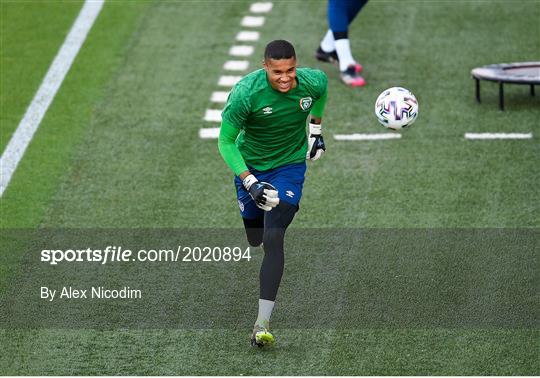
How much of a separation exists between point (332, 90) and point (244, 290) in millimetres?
4510

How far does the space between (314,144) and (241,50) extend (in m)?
5.28

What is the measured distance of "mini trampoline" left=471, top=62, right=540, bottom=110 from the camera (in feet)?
41.0

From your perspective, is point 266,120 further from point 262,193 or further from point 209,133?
point 209,133

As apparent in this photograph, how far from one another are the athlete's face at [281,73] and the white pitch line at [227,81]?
16.5 feet

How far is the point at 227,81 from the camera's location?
1373 cm

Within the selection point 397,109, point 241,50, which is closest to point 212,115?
point 241,50

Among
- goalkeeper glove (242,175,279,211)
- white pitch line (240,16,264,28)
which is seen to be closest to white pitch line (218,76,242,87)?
white pitch line (240,16,264,28)

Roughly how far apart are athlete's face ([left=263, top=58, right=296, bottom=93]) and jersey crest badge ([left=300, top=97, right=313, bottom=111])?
0.75ft

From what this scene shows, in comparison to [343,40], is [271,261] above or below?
above

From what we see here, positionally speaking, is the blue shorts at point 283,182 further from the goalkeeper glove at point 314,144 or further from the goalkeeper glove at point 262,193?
the goalkeeper glove at point 314,144

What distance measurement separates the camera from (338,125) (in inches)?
498

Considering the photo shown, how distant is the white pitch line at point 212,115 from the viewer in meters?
12.9

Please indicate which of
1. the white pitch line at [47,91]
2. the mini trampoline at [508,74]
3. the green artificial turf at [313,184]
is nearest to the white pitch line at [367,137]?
the green artificial turf at [313,184]

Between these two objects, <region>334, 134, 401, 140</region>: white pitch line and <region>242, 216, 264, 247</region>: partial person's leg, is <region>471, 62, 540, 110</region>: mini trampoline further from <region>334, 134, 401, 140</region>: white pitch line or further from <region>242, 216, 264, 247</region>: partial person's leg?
<region>242, 216, 264, 247</region>: partial person's leg
